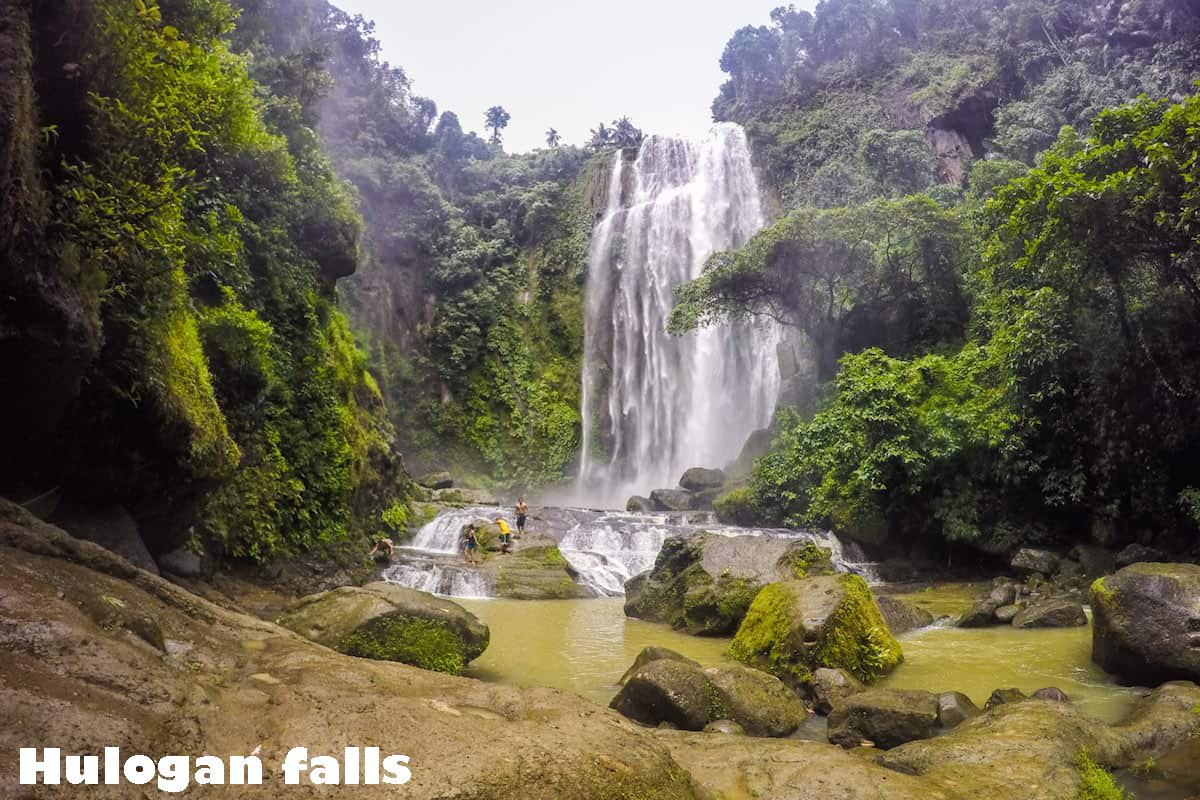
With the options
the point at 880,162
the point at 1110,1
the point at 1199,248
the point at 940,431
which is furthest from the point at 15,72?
the point at 1110,1

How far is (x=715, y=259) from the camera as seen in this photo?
24.2m

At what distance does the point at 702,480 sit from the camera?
2447 cm

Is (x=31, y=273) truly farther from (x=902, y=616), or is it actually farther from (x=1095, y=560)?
(x=1095, y=560)

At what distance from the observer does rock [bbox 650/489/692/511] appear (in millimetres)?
23328

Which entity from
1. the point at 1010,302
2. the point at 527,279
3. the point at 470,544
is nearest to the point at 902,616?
the point at 1010,302

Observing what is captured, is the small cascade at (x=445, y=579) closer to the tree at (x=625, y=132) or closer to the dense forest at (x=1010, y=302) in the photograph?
the dense forest at (x=1010, y=302)

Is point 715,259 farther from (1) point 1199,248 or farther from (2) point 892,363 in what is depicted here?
(1) point 1199,248

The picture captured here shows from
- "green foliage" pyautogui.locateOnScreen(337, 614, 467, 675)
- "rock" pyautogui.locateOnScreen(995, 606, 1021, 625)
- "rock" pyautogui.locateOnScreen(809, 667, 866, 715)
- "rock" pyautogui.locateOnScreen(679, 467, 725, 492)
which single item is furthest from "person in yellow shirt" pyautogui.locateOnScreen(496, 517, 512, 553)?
"rock" pyautogui.locateOnScreen(809, 667, 866, 715)

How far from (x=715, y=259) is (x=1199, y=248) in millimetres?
14320

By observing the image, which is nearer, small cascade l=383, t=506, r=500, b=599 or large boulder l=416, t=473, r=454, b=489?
small cascade l=383, t=506, r=500, b=599

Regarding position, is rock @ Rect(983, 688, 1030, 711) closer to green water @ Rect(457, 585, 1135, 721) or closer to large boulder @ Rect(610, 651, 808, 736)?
green water @ Rect(457, 585, 1135, 721)

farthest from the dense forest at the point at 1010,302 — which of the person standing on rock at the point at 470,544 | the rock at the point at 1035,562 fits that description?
the person standing on rock at the point at 470,544

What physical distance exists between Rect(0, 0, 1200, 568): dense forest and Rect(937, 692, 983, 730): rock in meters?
7.40

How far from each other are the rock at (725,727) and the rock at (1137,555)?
10.2 m
